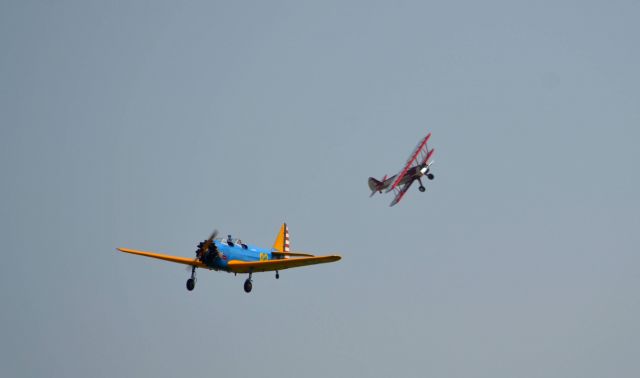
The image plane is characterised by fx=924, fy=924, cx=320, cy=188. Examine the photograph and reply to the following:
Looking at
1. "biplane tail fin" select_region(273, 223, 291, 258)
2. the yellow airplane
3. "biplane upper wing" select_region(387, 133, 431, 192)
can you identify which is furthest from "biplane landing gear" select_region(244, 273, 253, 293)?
"biplane upper wing" select_region(387, 133, 431, 192)

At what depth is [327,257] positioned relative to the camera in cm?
4428

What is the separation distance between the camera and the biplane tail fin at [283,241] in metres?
57.9

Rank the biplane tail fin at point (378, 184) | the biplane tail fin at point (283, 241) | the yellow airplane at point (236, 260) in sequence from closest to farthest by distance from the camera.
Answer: the yellow airplane at point (236, 260), the biplane tail fin at point (283, 241), the biplane tail fin at point (378, 184)

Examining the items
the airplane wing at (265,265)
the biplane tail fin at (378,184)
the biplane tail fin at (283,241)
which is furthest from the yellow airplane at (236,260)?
the biplane tail fin at (378,184)

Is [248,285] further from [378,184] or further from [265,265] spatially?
[378,184]

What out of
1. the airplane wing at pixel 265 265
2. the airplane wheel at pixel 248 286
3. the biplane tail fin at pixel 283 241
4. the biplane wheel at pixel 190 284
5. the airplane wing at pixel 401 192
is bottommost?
the biplane wheel at pixel 190 284

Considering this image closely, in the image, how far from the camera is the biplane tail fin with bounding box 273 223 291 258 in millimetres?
57875

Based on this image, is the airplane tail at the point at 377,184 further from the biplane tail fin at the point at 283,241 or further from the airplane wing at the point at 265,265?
the airplane wing at the point at 265,265

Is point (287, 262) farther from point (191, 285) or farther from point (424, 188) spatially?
point (424, 188)

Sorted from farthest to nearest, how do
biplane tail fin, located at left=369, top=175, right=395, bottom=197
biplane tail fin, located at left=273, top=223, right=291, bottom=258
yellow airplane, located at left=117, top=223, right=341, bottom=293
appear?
biplane tail fin, located at left=369, top=175, right=395, bottom=197 < biplane tail fin, located at left=273, top=223, right=291, bottom=258 < yellow airplane, located at left=117, top=223, right=341, bottom=293

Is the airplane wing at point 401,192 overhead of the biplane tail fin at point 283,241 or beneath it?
overhead

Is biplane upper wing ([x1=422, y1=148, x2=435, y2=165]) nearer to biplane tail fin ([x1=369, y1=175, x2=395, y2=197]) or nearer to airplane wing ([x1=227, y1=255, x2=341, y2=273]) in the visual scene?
biplane tail fin ([x1=369, y1=175, x2=395, y2=197])

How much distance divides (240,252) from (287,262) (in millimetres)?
2497

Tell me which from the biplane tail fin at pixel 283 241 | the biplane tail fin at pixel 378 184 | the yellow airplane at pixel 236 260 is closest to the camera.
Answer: the yellow airplane at pixel 236 260
